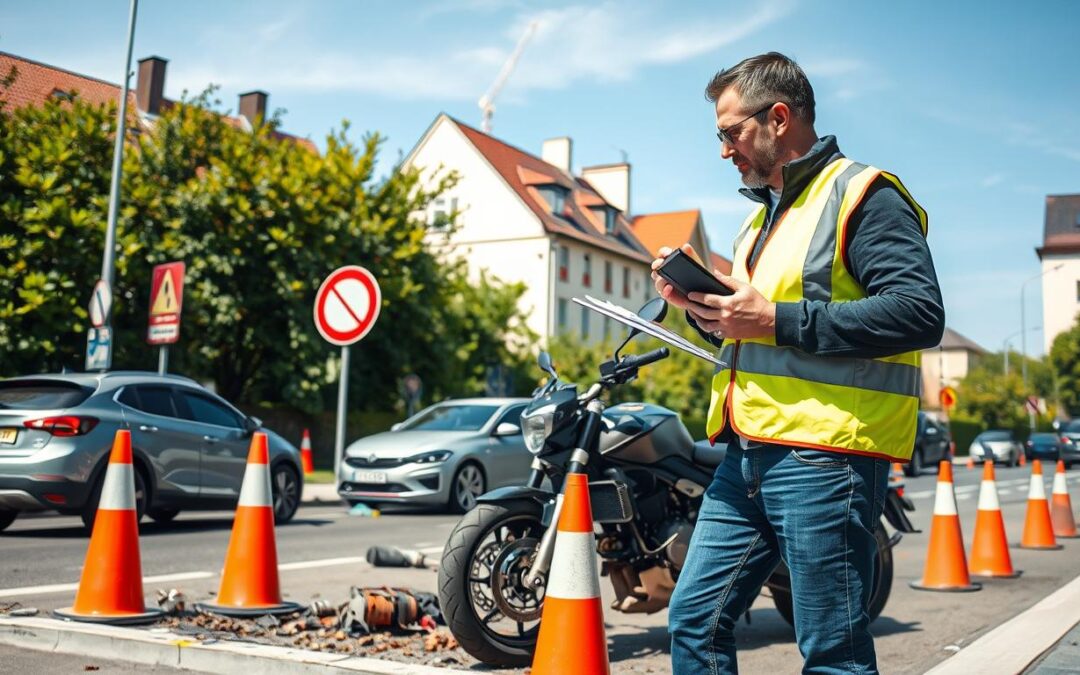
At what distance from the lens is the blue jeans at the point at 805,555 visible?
2.54 m

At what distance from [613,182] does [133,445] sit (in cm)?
5302

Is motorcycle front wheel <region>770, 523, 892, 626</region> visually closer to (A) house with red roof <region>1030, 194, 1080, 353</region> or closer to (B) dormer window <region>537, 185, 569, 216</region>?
(B) dormer window <region>537, 185, 569, 216</region>

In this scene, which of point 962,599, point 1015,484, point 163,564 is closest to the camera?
point 962,599

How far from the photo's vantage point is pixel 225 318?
23.1 meters

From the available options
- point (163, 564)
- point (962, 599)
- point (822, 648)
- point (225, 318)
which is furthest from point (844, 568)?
point (225, 318)

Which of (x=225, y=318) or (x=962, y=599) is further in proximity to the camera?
(x=225, y=318)

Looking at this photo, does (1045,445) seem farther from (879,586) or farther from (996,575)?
(879,586)

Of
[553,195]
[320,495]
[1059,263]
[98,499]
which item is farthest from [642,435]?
[1059,263]

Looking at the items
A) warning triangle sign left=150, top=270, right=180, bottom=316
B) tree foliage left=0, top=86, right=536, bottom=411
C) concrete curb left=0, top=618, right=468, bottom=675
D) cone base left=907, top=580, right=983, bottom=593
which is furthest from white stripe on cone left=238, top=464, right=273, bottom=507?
tree foliage left=0, top=86, right=536, bottom=411

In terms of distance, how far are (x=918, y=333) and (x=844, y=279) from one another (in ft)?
0.74

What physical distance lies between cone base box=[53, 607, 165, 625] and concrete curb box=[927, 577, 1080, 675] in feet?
11.7

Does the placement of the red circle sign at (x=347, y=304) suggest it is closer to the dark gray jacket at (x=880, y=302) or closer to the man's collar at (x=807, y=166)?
the man's collar at (x=807, y=166)

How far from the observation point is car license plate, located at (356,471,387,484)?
13780 mm

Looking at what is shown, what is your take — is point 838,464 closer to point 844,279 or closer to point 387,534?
point 844,279
